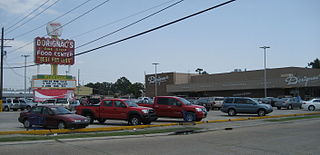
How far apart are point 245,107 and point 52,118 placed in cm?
1704

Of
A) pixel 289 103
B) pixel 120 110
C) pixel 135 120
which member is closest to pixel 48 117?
pixel 120 110

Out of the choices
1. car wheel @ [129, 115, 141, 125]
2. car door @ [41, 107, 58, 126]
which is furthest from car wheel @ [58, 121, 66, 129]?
car wheel @ [129, 115, 141, 125]

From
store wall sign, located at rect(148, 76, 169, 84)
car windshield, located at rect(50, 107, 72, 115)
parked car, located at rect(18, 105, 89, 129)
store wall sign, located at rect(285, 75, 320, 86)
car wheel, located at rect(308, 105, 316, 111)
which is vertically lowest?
car wheel, located at rect(308, 105, 316, 111)

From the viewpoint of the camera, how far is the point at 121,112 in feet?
66.6

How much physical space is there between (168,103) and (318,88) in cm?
4923

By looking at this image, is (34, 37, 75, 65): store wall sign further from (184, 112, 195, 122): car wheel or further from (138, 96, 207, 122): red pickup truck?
(184, 112, 195, 122): car wheel

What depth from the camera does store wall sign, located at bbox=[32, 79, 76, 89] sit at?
48156mm

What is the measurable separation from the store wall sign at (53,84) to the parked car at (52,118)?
3072cm

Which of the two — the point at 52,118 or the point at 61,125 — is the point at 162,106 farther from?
the point at 52,118

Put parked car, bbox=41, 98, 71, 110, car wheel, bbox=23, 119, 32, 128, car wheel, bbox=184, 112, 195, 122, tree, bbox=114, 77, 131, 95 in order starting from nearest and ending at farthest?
1. car wheel, bbox=23, 119, 32, 128
2. car wheel, bbox=184, 112, 195, 122
3. parked car, bbox=41, 98, 71, 110
4. tree, bbox=114, 77, 131, 95

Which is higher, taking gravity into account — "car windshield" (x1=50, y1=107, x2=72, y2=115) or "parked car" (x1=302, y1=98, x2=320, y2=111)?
"car windshield" (x1=50, y1=107, x2=72, y2=115)

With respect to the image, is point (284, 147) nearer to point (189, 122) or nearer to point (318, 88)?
point (189, 122)

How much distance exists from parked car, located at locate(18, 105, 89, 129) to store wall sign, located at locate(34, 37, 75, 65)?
105 ft

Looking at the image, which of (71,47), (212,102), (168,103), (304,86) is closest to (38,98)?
(71,47)
